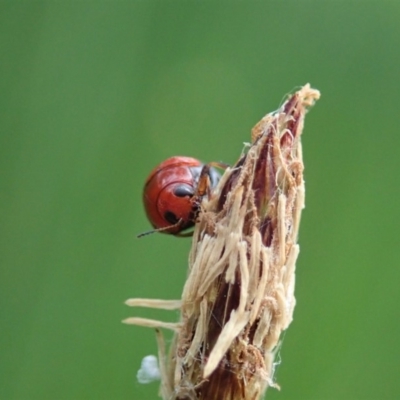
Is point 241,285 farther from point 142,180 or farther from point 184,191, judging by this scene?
point 142,180

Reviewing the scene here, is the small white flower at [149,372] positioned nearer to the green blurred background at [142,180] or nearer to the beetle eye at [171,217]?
the beetle eye at [171,217]

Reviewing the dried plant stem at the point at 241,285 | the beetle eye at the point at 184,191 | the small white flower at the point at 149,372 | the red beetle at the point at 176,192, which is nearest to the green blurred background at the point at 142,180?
the red beetle at the point at 176,192

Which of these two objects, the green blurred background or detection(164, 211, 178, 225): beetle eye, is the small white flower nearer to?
detection(164, 211, 178, 225): beetle eye

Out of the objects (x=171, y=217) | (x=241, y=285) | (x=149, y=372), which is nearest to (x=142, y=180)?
(x=171, y=217)

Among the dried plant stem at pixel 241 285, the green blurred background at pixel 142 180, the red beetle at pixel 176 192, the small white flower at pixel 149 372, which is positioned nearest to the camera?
the dried plant stem at pixel 241 285

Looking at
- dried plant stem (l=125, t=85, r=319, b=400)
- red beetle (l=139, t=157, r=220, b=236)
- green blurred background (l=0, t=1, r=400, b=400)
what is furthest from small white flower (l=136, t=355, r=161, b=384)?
green blurred background (l=0, t=1, r=400, b=400)

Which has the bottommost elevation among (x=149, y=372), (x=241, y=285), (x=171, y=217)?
(x=149, y=372)

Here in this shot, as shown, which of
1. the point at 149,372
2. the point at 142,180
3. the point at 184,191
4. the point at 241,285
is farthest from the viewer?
A: the point at 142,180
